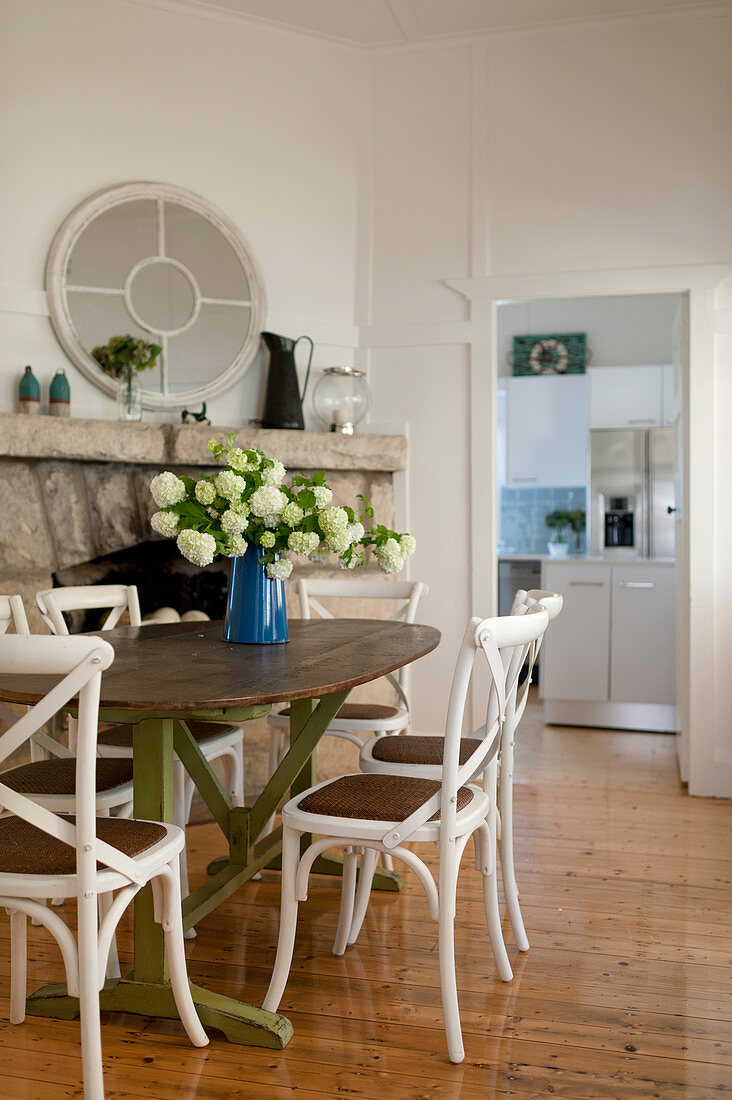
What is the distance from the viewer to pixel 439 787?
7.21ft

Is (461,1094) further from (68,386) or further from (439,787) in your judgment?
(68,386)

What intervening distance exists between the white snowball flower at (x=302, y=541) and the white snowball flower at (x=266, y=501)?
0.26 ft

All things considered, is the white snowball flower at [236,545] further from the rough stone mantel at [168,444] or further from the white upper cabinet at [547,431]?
the white upper cabinet at [547,431]

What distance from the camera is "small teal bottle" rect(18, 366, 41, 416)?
12.3ft

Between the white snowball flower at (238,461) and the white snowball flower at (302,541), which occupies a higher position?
the white snowball flower at (238,461)

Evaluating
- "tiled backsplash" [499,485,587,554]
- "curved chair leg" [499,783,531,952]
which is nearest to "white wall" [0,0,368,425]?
"curved chair leg" [499,783,531,952]

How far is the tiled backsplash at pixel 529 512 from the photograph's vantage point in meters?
7.34

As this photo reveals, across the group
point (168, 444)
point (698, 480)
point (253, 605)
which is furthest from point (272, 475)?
point (698, 480)

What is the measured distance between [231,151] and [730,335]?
223 centimetres

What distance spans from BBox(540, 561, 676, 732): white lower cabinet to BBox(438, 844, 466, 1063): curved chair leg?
3.39 m

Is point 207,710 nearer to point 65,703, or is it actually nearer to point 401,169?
point 65,703

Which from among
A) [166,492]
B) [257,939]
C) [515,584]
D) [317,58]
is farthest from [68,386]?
[515,584]

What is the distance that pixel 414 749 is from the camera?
2.65m

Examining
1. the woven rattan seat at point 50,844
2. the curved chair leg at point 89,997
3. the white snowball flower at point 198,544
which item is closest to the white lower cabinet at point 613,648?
the white snowball flower at point 198,544
